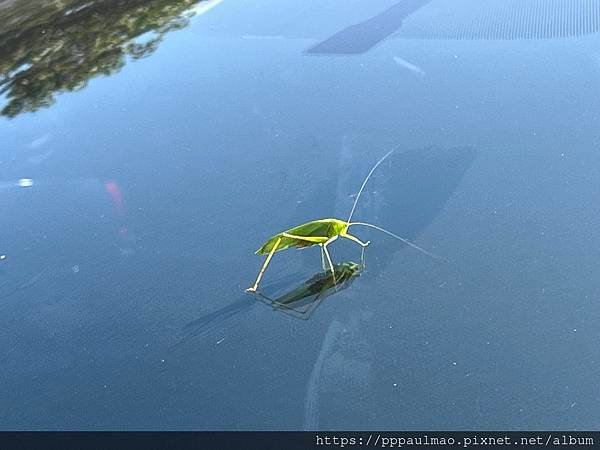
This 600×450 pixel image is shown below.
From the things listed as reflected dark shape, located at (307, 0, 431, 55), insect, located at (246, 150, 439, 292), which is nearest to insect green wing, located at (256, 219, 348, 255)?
insect, located at (246, 150, 439, 292)

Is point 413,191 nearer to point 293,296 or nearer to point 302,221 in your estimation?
point 302,221

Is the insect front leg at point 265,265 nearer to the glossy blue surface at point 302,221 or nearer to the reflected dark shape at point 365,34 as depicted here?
the glossy blue surface at point 302,221

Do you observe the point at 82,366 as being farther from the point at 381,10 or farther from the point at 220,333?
the point at 381,10

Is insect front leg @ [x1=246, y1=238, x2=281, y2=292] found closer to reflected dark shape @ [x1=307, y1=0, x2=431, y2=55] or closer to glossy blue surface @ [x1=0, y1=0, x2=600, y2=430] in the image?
glossy blue surface @ [x1=0, y1=0, x2=600, y2=430]

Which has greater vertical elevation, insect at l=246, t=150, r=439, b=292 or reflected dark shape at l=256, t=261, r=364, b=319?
insect at l=246, t=150, r=439, b=292

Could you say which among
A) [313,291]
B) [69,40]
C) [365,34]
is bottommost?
[313,291]

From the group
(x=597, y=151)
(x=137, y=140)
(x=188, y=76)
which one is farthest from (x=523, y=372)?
(x=188, y=76)

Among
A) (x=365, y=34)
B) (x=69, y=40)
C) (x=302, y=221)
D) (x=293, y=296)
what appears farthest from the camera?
(x=69, y=40)

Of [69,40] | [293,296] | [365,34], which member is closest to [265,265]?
[293,296]
